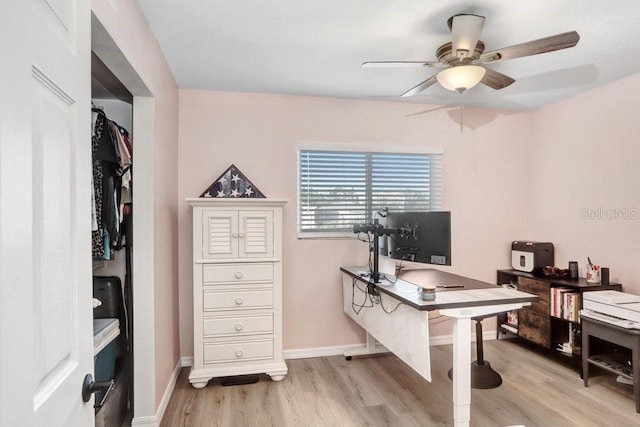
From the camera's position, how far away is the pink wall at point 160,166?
1.76 m

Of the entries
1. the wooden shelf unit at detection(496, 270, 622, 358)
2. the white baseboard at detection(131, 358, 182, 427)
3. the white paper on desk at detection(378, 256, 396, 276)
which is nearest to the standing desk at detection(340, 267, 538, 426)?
the white paper on desk at detection(378, 256, 396, 276)

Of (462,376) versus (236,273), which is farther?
(236,273)

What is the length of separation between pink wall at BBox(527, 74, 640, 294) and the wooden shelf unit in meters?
0.34

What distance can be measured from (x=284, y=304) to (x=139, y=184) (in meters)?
1.71

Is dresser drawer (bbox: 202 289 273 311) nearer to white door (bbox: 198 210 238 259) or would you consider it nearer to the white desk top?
white door (bbox: 198 210 238 259)

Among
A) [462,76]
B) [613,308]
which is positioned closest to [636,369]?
[613,308]

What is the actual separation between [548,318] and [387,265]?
1.54 metres

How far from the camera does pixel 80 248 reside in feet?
2.99

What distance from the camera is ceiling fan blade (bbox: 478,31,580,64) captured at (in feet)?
5.65

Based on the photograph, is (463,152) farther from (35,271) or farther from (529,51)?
(35,271)

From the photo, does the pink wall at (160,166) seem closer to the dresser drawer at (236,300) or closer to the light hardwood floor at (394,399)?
the dresser drawer at (236,300)

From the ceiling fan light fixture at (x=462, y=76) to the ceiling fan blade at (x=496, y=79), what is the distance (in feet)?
0.32

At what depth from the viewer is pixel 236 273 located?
2793 millimetres

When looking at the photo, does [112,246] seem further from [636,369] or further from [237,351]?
[636,369]
